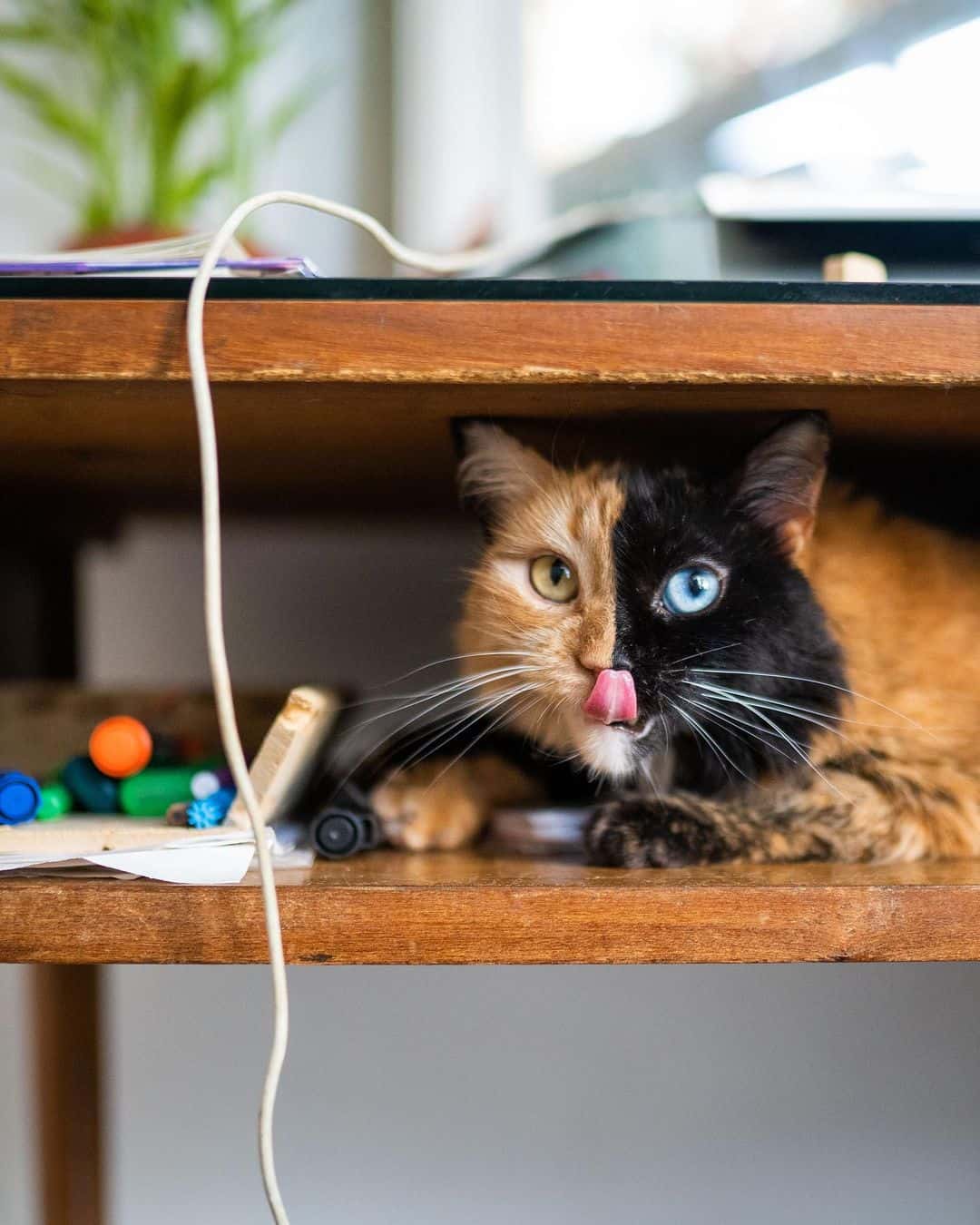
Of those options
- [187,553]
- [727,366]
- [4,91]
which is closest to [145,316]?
[727,366]

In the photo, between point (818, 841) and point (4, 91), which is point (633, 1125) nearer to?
point (818, 841)

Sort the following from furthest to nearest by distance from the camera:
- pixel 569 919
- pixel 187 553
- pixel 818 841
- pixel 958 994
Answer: pixel 187 553
pixel 958 994
pixel 818 841
pixel 569 919

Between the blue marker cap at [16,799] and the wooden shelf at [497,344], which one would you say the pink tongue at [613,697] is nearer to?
the wooden shelf at [497,344]

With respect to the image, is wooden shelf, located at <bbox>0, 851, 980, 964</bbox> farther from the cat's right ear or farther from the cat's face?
the cat's right ear

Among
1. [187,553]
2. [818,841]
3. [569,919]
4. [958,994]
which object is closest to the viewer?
[569,919]

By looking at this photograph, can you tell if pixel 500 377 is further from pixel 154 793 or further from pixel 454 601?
pixel 454 601

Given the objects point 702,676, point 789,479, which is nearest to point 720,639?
point 702,676

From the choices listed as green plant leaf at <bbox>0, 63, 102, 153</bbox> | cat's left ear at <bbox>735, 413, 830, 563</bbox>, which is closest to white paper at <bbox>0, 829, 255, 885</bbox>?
cat's left ear at <bbox>735, 413, 830, 563</bbox>

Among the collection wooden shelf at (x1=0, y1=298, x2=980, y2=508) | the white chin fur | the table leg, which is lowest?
the table leg

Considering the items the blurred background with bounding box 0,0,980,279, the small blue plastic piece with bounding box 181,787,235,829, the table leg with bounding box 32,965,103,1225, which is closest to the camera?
the small blue plastic piece with bounding box 181,787,235,829

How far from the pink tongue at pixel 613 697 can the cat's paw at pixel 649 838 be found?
0.08 meters

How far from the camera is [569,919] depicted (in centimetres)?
57

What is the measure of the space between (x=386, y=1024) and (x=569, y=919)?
76cm

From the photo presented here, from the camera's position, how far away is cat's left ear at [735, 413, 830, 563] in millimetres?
697
